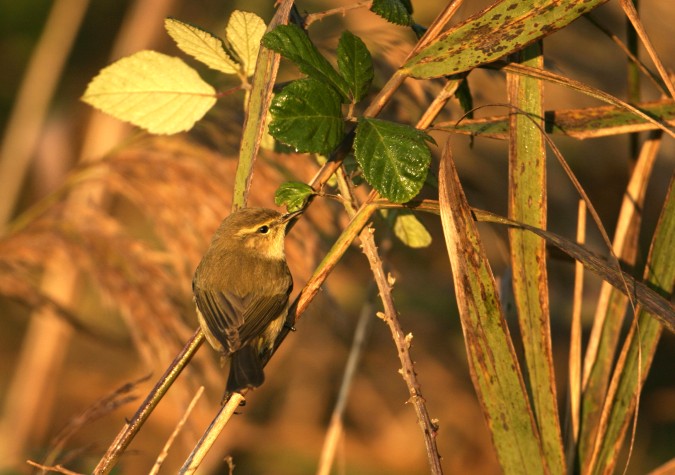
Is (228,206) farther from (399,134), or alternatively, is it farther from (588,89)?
(588,89)

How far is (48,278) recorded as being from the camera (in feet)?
12.5

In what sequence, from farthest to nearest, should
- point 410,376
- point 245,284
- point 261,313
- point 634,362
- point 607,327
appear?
point 245,284, point 261,313, point 607,327, point 634,362, point 410,376

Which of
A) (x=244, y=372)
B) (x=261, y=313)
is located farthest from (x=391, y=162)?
(x=261, y=313)

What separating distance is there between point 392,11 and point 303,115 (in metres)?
0.26

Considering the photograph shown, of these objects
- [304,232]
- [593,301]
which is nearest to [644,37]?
[304,232]

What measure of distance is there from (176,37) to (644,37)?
0.87 m

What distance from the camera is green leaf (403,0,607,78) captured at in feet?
4.87

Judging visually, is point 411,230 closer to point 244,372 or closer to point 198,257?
point 244,372

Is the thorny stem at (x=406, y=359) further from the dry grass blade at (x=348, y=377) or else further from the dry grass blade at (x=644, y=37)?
the dry grass blade at (x=348, y=377)

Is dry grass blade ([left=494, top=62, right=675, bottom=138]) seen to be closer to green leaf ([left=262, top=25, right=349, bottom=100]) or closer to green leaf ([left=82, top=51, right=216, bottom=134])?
green leaf ([left=262, top=25, right=349, bottom=100])

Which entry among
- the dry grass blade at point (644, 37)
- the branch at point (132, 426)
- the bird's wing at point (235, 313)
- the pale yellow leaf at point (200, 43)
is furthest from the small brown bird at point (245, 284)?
the dry grass blade at point (644, 37)

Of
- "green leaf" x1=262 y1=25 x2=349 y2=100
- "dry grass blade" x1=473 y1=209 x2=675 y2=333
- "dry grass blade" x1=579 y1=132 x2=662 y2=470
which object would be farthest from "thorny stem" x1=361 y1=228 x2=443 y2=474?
"dry grass blade" x1=579 y1=132 x2=662 y2=470

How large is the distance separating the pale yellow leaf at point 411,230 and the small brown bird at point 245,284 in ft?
1.63

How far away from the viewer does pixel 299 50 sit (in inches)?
59.0
